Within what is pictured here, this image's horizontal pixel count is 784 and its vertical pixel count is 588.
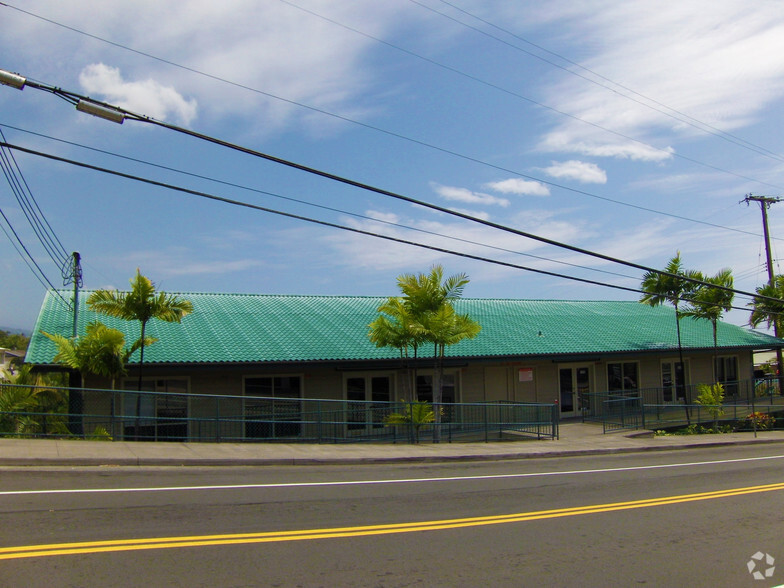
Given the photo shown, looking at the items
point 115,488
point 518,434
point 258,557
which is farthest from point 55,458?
point 518,434

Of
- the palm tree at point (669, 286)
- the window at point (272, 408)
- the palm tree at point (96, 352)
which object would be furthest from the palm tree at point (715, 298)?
the palm tree at point (96, 352)

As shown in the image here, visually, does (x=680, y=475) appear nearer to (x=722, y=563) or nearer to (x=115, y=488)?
(x=722, y=563)

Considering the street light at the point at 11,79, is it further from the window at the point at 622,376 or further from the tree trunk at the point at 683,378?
the window at the point at 622,376

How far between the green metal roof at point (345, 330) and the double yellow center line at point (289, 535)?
10477 mm

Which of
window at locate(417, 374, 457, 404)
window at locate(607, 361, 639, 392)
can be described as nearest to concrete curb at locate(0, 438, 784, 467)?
window at locate(417, 374, 457, 404)

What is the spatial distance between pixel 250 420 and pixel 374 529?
8.21 m

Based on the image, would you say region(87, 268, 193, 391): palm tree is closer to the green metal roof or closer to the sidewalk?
the green metal roof

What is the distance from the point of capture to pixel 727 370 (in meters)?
32.1

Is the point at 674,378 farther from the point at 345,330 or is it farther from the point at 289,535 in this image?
the point at 289,535

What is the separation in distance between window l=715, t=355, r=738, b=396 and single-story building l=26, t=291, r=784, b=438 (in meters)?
0.06

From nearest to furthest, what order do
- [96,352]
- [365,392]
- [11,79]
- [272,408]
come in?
[11,79], [96,352], [272,408], [365,392]

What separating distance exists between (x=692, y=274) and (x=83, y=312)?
22.7 meters

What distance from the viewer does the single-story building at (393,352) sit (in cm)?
1844

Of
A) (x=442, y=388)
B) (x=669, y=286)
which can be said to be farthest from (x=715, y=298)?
(x=442, y=388)
